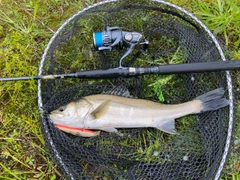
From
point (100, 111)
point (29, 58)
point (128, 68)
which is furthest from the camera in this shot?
point (29, 58)

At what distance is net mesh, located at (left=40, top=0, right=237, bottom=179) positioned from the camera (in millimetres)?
2990

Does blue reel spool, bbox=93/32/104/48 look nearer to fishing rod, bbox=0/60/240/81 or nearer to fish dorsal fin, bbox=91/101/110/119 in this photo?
fishing rod, bbox=0/60/240/81

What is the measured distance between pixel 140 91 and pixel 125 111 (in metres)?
0.31

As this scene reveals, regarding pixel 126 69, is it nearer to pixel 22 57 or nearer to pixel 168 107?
pixel 168 107

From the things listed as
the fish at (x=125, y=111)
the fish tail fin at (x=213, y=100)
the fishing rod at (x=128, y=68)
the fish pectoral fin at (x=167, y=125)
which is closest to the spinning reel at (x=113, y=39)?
the fishing rod at (x=128, y=68)

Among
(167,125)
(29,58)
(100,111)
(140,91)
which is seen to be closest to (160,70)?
(140,91)

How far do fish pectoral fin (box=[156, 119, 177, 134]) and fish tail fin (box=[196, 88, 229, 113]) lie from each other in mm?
307

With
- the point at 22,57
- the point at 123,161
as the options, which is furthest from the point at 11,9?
the point at 123,161

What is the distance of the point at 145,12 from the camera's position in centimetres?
329

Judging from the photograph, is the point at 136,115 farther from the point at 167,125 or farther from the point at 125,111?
the point at 167,125

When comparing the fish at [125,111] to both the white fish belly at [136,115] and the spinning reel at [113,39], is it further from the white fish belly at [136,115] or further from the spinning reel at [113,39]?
the spinning reel at [113,39]

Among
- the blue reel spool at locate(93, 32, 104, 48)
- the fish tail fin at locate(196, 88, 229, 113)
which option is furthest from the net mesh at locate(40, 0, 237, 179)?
the blue reel spool at locate(93, 32, 104, 48)

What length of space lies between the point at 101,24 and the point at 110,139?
45.1 inches

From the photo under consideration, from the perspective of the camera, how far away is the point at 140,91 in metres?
3.19
